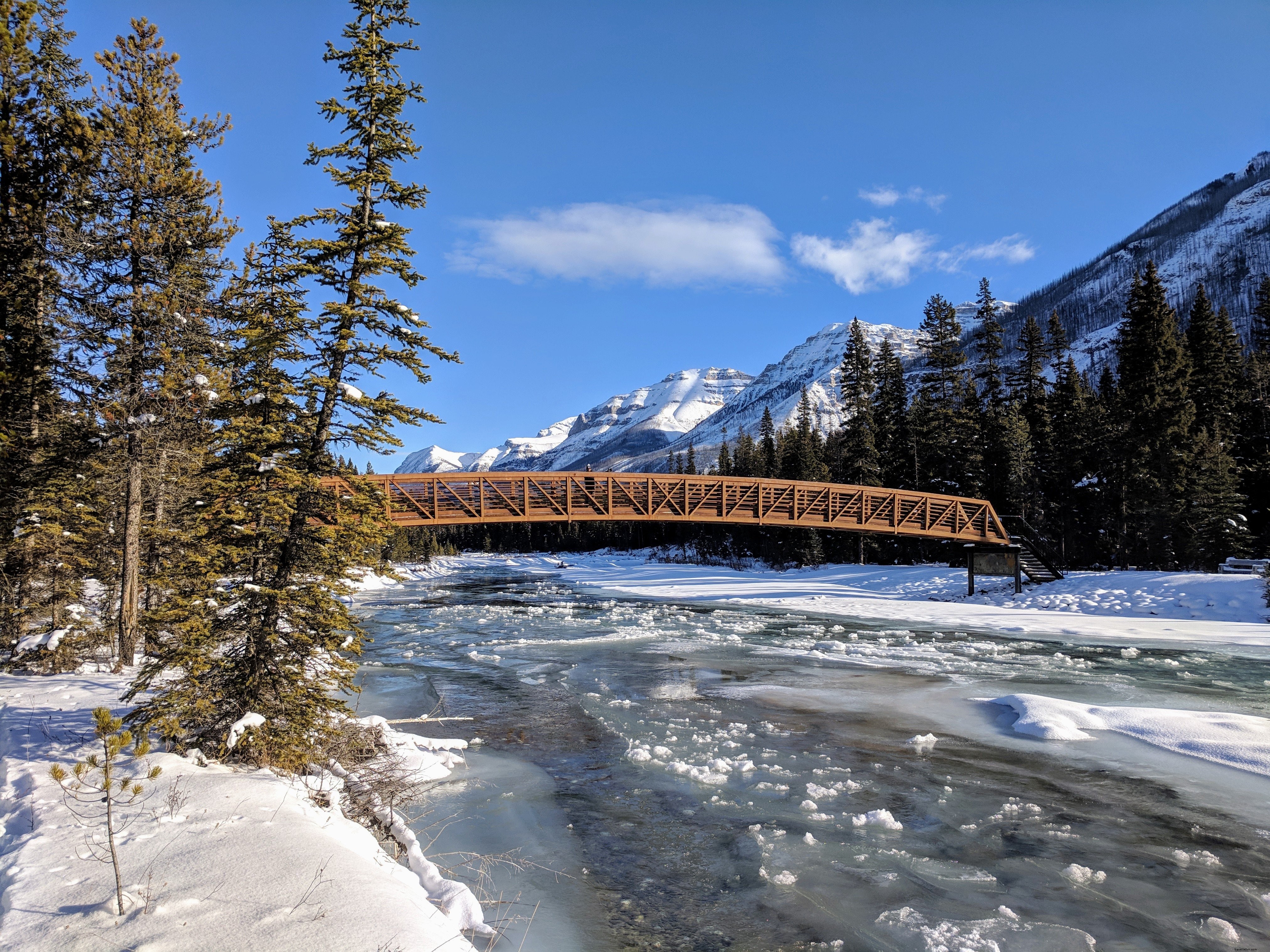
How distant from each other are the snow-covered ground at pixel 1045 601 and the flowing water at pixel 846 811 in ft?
16.3

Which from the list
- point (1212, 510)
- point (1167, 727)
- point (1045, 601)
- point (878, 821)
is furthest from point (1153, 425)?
point (878, 821)

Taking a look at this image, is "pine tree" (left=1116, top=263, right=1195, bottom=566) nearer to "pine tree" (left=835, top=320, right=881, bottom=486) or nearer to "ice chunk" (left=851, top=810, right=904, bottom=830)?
"pine tree" (left=835, top=320, right=881, bottom=486)

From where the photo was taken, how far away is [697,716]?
14.5 m

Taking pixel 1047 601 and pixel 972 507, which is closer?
pixel 1047 601

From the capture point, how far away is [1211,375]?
48.9 meters

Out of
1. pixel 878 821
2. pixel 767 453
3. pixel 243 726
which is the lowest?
pixel 878 821

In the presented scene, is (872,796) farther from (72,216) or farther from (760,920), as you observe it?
(72,216)

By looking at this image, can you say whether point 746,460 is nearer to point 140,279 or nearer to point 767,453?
point 767,453

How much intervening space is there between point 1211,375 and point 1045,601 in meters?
32.3

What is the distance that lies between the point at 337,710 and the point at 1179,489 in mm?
48879

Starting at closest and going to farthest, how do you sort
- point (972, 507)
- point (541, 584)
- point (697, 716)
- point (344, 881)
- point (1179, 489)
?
point (344, 881), point (697, 716), point (1179, 489), point (972, 507), point (541, 584)

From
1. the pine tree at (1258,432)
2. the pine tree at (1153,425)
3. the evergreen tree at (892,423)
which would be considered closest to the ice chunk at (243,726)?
the pine tree at (1153,425)

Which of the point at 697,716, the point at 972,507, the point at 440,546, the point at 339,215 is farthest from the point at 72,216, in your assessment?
the point at 440,546

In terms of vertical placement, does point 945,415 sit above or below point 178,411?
above
